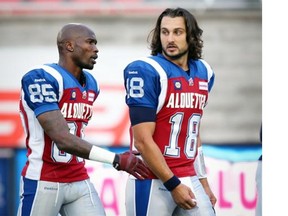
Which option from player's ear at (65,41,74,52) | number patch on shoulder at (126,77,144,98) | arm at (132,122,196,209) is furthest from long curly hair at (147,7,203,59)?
player's ear at (65,41,74,52)

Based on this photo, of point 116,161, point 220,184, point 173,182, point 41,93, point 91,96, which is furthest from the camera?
point 220,184

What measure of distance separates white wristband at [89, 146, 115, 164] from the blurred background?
6370 millimetres

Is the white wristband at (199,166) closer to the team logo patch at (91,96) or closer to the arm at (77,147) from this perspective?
the arm at (77,147)

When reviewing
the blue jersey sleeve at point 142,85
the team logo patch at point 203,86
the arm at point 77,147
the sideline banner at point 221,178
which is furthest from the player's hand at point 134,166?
the sideline banner at point 221,178

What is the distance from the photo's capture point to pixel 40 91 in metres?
4.76

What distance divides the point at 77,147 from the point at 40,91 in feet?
1.31

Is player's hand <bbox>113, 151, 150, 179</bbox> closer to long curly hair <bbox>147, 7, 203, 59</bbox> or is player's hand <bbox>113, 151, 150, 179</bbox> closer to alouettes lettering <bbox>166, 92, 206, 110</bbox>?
alouettes lettering <bbox>166, 92, 206, 110</bbox>

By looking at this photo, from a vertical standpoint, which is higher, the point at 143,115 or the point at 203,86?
the point at 203,86

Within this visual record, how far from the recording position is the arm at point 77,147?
441 cm

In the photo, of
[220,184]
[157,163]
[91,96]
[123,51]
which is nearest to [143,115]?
[157,163]

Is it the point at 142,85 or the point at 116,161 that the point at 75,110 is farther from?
the point at 142,85

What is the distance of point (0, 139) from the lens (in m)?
11.4
